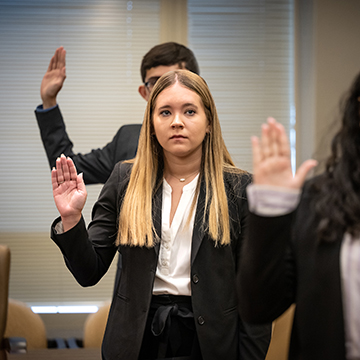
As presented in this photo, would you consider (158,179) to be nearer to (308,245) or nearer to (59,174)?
(59,174)

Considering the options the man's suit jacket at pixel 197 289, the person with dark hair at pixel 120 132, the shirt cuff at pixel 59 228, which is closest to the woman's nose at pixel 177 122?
the man's suit jacket at pixel 197 289

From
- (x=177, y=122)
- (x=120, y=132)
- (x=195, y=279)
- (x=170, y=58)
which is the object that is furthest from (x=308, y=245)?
(x=120, y=132)

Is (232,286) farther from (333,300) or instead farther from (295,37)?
(295,37)

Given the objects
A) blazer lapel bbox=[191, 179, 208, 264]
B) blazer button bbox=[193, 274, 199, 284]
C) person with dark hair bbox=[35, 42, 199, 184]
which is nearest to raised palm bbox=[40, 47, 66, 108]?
person with dark hair bbox=[35, 42, 199, 184]

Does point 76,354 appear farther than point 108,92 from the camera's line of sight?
No

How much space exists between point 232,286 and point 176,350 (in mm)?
258

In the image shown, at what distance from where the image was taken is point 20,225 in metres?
3.66

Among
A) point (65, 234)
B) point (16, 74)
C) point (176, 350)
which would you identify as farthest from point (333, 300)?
point (16, 74)

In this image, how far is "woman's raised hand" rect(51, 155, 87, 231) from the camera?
4.57 ft

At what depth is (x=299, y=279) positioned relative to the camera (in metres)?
0.95

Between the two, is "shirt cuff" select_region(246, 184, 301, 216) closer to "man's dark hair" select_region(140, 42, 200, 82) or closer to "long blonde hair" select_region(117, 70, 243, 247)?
"long blonde hair" select_region(117, 70, 243, 247)

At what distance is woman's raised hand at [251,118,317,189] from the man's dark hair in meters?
1.34

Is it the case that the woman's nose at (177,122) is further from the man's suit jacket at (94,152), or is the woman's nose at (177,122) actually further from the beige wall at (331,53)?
the beige wall at (331,53)

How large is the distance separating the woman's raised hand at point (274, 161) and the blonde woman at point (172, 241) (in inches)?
19.7
